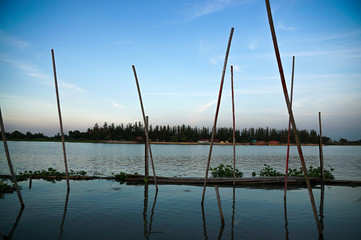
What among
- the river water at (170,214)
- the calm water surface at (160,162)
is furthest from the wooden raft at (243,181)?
the calm water surface at (160,162)

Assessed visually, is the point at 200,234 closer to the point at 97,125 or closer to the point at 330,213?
the point at 330,213

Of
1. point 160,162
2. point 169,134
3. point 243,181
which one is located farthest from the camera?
point 169,134

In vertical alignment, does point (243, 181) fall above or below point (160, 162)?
above

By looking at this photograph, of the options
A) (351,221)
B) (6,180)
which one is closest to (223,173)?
(351,221)

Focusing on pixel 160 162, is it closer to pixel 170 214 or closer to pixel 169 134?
pixel 170 214

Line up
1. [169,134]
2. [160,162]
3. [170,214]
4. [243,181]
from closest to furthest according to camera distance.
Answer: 1. [170,214]
2. [243,181]
3. [160,162]
4. [169,134]

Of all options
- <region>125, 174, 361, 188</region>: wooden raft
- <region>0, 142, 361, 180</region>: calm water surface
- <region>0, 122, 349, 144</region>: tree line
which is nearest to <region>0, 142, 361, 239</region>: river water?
<region>125, 174, 361, 188</region>: wooden raft

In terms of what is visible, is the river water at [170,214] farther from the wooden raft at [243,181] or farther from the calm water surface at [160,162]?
the calm water surface at [160,162]

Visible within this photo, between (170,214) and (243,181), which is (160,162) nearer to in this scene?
(243,181)

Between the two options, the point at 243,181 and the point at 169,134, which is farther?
the point at 169,134

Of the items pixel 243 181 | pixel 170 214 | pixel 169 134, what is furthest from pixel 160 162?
pixel 169 134

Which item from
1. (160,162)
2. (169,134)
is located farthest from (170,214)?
(169,134)

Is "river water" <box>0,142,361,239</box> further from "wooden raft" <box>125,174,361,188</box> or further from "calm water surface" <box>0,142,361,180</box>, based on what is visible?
"calm water surface" <box>0,142,361,180</box>

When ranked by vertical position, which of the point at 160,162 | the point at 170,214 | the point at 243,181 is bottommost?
the point at 160,162
